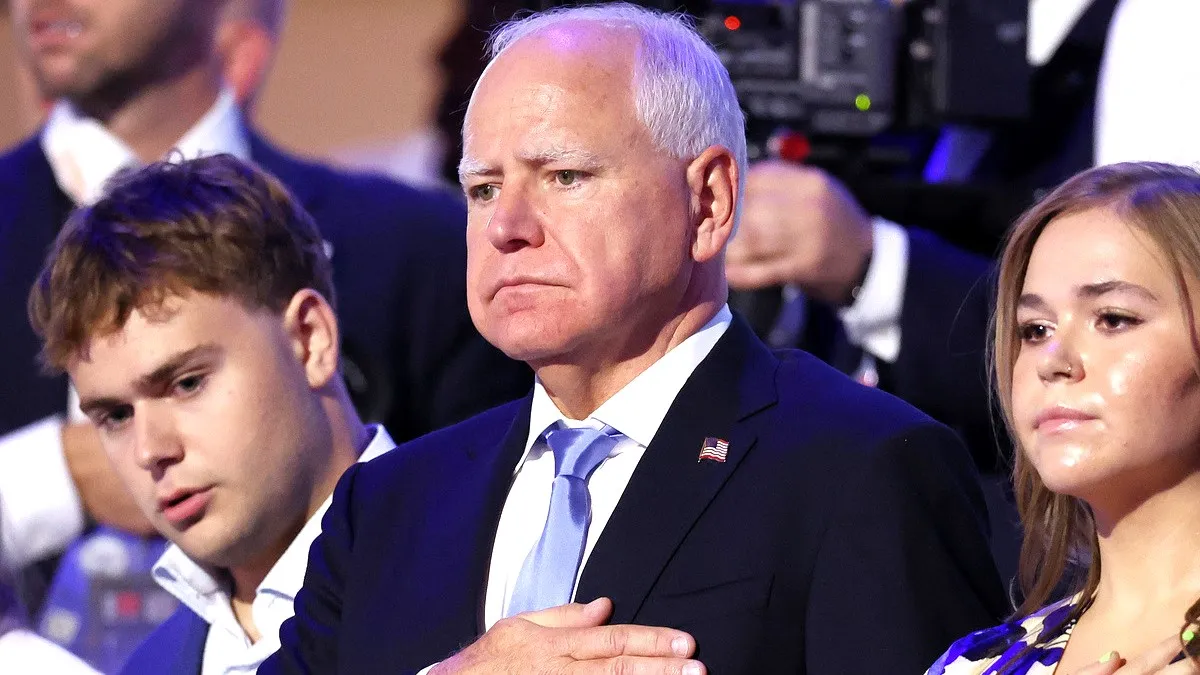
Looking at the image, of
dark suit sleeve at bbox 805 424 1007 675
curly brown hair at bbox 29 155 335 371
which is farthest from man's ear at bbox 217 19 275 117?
dark suit sleeve at bbox 805 424 1007 675

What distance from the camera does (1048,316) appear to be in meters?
1.87

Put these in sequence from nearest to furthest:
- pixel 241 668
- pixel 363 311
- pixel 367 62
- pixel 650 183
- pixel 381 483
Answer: pixel 650 183, pixel 381 483, pixel 241 668, pixel 363 311, pixel 367 62

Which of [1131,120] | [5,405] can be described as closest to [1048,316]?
[1131,120]

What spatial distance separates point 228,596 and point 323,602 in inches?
19.4

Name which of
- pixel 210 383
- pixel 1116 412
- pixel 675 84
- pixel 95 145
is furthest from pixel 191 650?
pixel 1116 412

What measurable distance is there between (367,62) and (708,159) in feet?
9.46

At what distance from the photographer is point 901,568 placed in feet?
6.49

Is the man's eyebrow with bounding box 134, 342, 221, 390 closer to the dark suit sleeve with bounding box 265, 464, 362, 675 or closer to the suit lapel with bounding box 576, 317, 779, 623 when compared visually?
the dark suit sleeve with bounding box 265, 464, 362, 675

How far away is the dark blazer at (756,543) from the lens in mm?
1984

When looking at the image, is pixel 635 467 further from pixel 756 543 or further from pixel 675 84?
pixel 675 84

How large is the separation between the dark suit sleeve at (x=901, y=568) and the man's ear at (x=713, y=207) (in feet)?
1.22

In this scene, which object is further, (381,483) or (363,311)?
(363,311)

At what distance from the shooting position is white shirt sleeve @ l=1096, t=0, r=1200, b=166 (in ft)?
9.68

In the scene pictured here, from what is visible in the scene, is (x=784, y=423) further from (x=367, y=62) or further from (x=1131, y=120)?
(x=367, y=62)
